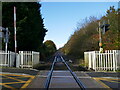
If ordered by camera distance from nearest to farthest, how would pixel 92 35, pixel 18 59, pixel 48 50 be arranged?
pixel 18 59 → pixel 92 35 → pixel 48 50

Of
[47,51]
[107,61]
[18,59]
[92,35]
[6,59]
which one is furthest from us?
[47,51]

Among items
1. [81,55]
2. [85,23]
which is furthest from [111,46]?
[85,23]

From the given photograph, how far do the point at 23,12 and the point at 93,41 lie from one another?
34.6 ft

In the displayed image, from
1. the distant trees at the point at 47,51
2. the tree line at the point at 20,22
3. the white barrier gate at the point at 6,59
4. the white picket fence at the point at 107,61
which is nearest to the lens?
the white picket fence at the point at 107,61

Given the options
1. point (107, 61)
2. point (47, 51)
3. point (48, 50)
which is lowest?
point (107, 61)

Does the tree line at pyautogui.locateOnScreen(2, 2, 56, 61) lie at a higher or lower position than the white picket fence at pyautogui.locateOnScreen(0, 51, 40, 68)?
higher

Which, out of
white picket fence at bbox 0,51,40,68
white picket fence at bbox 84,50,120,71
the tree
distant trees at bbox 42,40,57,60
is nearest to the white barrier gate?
white picket fence at bbox 0,51,40,68

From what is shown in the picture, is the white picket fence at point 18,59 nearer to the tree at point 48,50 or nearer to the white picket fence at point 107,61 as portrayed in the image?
the white picket fence at point 107,61

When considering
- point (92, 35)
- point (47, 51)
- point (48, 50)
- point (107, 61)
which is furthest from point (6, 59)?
point (48, 50)

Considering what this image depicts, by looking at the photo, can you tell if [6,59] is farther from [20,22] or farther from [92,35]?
[92,35]

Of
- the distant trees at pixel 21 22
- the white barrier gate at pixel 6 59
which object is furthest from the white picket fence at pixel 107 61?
the distant trees at pixel 21 22

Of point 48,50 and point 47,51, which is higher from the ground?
point 48,50

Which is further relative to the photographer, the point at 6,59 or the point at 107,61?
the point at 6,59

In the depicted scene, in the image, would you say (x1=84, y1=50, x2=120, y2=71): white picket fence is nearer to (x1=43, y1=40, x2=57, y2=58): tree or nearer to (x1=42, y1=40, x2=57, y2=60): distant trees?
(x1=42, y1=40, x2=57, y2=60): distant trees
